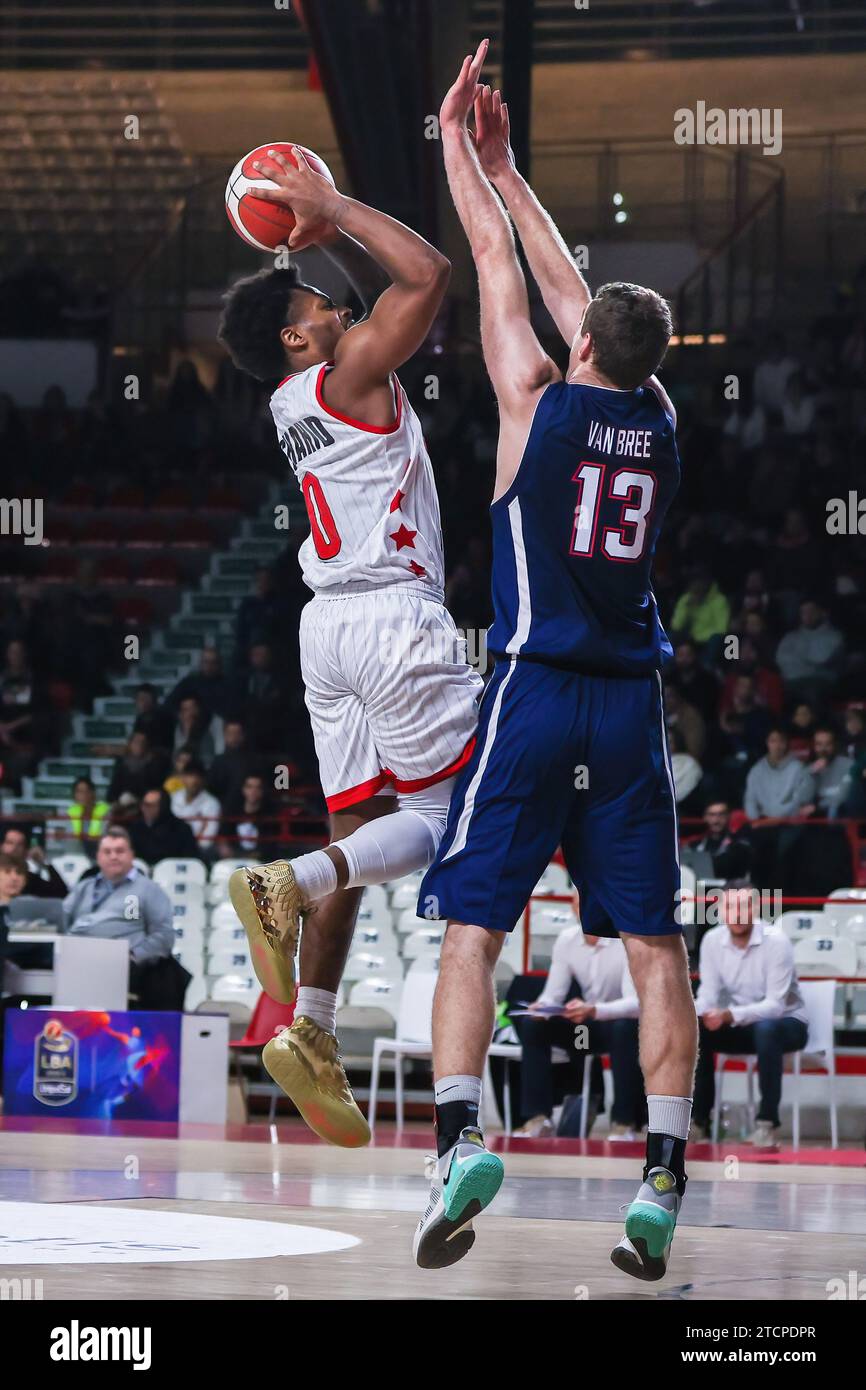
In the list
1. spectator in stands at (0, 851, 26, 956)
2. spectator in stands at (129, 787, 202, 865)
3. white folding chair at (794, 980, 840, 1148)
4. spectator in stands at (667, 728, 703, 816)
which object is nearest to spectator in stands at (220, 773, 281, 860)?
spectator in stands at (129, 787, 202, 865)

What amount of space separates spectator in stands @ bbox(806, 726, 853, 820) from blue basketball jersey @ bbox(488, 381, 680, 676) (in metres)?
9.12

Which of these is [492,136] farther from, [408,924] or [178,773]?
[178,773]

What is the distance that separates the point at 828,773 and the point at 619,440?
9559 millimetres

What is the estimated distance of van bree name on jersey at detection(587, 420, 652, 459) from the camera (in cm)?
388

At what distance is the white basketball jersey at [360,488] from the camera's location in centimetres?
453

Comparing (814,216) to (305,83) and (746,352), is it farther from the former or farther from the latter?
(305,83)

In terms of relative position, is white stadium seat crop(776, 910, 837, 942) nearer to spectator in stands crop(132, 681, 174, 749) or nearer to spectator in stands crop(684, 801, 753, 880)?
spectator in stands crop(684, 801, 753, 880)

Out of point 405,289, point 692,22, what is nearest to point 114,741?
point 692,22

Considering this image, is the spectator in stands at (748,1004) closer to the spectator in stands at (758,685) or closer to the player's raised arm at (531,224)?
the spectator in stands at (758,685)

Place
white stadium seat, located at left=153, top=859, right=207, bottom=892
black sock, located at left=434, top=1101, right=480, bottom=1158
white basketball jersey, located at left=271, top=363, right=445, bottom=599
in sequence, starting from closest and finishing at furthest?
black sock, located at left=434, top=1101, right=480, bottom=1158 < white basketball jersey, located at left=271, top=363, right=445, bottom=599 < white stadium seat, located at left=153, top=859, right=207, bottom=892

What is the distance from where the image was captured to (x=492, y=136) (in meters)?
4.36

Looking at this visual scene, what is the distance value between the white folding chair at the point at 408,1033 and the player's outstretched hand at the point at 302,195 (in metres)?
5.90

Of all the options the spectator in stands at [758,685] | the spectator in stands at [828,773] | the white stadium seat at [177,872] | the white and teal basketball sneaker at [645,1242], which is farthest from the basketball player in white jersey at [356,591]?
the spectator in stands at [758,685]
